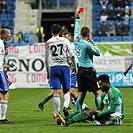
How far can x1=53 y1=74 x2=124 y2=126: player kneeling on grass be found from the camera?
1073cm

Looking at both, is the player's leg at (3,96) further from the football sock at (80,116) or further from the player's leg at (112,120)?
the player's leg at (112,120)

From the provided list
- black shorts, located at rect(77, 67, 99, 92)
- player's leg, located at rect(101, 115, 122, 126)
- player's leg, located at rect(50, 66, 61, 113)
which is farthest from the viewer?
black shorts, located at rect(77, 67, 99, 92)

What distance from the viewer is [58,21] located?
42.8m

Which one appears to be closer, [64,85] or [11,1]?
[64,85]

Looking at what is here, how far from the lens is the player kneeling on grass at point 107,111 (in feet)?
35.2

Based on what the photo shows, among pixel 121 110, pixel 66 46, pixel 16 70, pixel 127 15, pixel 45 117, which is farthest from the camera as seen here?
pixel 127 15

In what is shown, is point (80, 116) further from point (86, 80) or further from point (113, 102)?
point (86, 80)

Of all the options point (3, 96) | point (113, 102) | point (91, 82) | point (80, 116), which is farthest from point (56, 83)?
point (113, 102)

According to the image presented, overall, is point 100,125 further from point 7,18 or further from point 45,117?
point 7,18

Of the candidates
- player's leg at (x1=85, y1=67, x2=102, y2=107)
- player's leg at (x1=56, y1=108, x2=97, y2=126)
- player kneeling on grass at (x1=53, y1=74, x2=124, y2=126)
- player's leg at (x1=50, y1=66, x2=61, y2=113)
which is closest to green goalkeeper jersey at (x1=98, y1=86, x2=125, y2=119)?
player kneeling on grass at (x1=53, y1=74, x2=124, y2=126)

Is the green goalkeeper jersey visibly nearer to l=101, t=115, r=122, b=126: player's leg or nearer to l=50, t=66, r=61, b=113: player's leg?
l=101, t=115, r=122, b=126: player's leg

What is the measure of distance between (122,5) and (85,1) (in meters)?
2.74

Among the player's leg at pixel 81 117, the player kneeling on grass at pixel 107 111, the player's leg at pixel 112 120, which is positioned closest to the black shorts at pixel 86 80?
the player kneeling on grass at pixel 107 111

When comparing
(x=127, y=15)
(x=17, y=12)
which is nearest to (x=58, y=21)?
(x=17, y=12)
